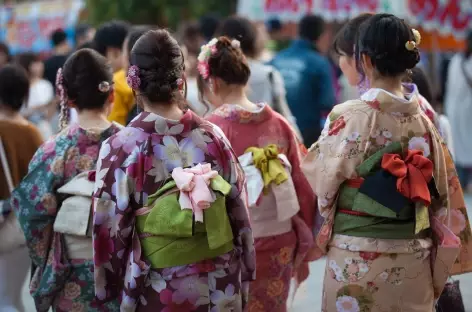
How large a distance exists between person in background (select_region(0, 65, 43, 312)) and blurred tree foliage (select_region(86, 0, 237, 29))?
11238 millimetres

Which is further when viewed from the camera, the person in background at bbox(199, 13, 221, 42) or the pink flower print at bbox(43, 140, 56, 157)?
the person in background at bbox(199, 13, 221, 42)

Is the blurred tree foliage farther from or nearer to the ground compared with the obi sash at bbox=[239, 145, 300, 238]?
nearer to the ground

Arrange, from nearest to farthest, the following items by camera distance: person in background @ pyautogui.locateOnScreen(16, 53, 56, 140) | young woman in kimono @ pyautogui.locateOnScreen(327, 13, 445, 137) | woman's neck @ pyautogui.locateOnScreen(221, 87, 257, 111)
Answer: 1. young woman in kimono @ pyautogui.locateOnScreen(327, 13, 445, 137)
2. woman's neck @ pyautogui.locateOnScreen(221, 87, 257, 111)
3. person in background @ pyautogui.locateOnScreen(16, 53, 56, 140)

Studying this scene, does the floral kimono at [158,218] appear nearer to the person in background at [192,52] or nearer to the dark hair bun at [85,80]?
the dark hair bun at [85,80]

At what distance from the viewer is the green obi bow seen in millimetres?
4652

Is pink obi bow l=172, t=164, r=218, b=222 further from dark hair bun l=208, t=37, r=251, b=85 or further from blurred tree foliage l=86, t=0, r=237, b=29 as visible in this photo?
blurred tree foliage l=86, t=0, r=237, b=29

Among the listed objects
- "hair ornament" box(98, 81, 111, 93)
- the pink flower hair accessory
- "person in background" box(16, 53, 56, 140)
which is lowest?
"person in background" box(16, 53, 56, 140)

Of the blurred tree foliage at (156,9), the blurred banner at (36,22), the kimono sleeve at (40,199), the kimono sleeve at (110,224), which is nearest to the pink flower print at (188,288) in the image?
the kimono sleeve at (110,224)

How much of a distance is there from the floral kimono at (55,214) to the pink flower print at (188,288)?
29.9 inches

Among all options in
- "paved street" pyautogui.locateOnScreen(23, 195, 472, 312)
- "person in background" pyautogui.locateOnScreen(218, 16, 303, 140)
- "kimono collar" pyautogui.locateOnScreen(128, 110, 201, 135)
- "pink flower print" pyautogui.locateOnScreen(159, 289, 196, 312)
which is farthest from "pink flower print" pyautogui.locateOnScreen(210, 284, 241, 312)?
"person in background" pyautogui.locateOnScreen(218, 16, 303, 140)

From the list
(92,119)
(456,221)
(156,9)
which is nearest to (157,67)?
(92,119)

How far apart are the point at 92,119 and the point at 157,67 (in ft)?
3.02

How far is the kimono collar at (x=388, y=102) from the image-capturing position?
12.3ft

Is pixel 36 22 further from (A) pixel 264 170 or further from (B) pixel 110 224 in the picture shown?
(B) pixel 110 224
